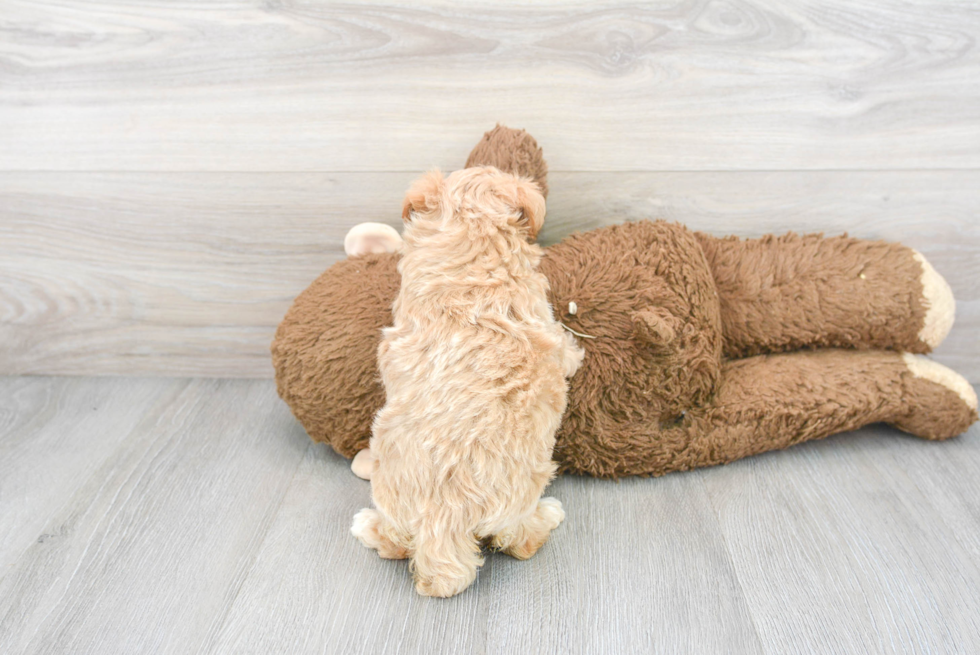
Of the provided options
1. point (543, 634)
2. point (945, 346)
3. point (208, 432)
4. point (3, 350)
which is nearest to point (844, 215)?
point (945, 346)

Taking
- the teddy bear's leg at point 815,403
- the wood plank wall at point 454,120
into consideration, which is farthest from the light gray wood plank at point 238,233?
the teddy bear's leg at point 815,403

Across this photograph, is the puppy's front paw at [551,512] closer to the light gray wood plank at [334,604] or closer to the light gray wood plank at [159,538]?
the light gray wood plank at [334,604]

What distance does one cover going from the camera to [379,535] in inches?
Answer: 33.1

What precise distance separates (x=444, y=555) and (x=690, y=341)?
46cm

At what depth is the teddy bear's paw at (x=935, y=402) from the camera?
103 centimetres

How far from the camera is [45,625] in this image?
75cm

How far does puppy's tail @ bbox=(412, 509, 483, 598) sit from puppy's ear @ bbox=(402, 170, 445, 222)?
35 centimetres

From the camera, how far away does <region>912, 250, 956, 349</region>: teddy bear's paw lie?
103cm

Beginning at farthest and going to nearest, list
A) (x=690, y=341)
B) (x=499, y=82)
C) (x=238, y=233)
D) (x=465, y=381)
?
(x=238, y=233)
(x=499, y=82)
(x=690, y=341)
(x=465, y=381)

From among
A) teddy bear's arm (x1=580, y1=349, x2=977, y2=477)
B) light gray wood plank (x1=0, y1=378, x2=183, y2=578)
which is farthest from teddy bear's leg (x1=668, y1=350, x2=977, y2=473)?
light gray wood plank (x1=0, y1=378, x2=183, y2=578)

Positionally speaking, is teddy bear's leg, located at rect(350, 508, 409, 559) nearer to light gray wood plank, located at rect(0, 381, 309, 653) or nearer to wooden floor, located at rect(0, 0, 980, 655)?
wooden floor, located at rect(0, 0, 980, 655)

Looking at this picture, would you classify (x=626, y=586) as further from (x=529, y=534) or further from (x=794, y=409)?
(x=794, y=409)

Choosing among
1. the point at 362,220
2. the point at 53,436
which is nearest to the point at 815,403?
the point at 362,220

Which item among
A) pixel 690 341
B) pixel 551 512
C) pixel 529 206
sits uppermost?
pixel 529 206
